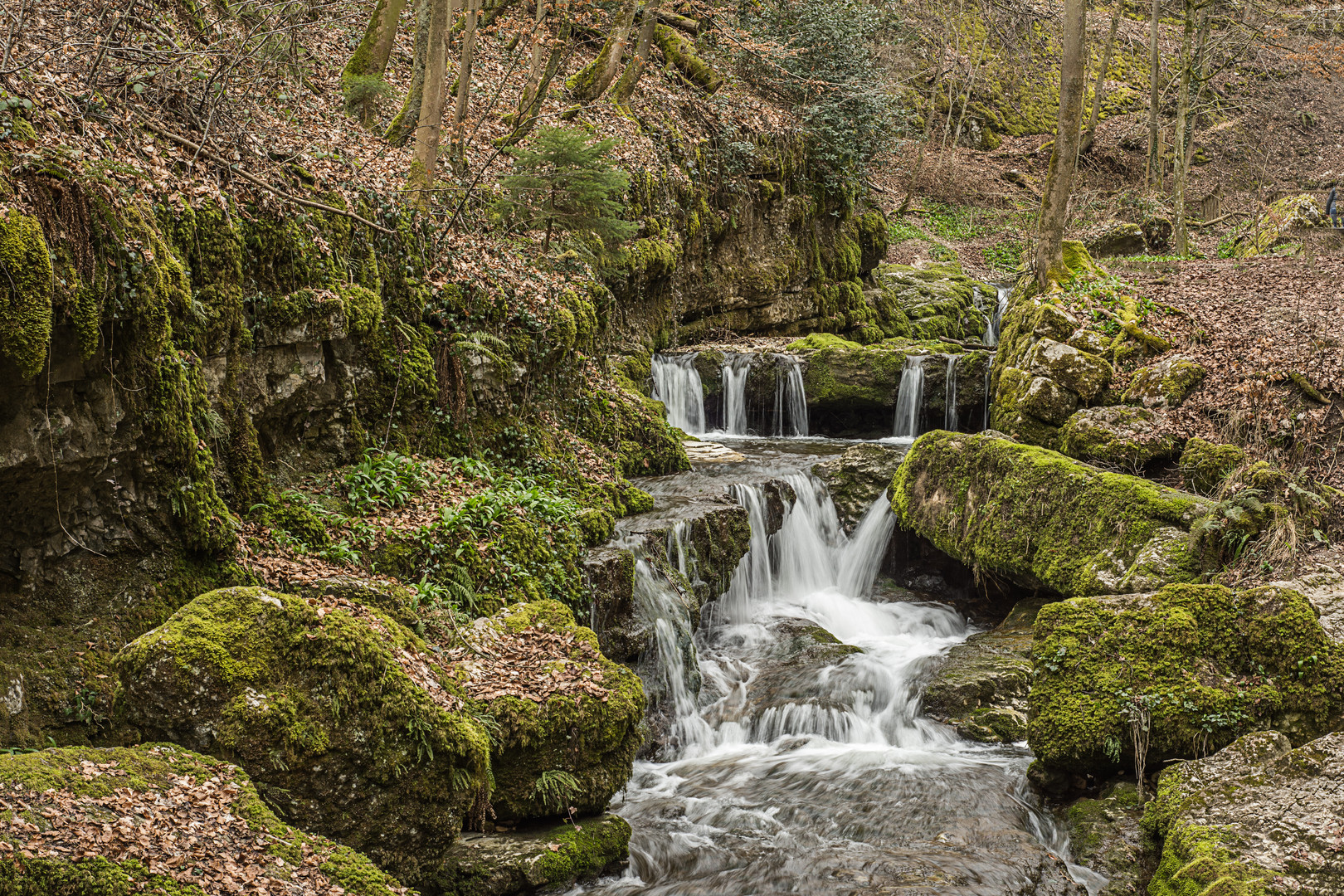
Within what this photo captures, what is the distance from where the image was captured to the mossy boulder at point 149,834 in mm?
Answer: 3635

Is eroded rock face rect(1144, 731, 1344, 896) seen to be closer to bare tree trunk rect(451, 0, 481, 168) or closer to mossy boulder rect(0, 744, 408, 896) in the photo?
mossy boulder rect(0, 744, 408, 896)

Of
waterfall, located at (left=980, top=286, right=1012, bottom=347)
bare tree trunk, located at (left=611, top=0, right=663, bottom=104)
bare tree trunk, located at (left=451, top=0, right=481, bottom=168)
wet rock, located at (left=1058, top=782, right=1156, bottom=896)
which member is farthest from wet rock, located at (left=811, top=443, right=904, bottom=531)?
waterfall, located at (left=980, top=286, right=1012, bottom=347)

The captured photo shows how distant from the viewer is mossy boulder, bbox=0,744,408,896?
143 inches

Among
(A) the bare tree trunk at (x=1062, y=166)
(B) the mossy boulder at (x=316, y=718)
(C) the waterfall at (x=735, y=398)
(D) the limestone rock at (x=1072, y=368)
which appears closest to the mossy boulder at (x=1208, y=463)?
(D) the limestone rock at (x=1072, y=368)

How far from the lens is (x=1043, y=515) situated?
33.0ft

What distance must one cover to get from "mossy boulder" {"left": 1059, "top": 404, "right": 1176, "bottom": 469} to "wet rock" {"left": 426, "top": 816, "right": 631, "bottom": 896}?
7.78m

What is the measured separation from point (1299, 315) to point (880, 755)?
9277 mm

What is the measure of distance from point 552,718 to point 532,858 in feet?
3.13

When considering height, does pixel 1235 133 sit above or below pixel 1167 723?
above

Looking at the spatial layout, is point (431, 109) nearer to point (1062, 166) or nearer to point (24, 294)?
point (24, 294)

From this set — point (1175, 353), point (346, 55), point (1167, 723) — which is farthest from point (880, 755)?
point (346, 55)

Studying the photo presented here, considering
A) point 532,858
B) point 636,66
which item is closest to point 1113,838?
point 532,858

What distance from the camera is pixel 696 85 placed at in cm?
2053

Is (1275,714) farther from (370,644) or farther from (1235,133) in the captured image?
(1235,133)
